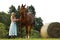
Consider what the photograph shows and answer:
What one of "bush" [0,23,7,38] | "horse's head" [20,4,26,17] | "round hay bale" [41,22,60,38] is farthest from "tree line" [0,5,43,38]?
"horse's head" [20,4,26,17]

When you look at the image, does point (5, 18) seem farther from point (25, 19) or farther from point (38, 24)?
point (25, 19)

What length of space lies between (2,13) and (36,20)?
3134 millimetres

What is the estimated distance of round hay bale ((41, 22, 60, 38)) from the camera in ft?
61.5

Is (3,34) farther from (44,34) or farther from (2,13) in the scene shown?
(44,34)

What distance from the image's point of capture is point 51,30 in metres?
19.0

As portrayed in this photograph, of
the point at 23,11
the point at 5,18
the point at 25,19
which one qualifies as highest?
the point at 5,18

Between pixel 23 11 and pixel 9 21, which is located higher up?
pixel 9 21

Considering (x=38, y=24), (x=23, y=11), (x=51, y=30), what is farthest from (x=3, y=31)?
(x=23, y=11)

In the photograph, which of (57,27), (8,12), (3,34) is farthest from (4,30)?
(57,27)

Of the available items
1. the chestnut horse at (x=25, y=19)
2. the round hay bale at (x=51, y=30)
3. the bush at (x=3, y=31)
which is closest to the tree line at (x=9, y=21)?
the bush at (x=3, y=31)

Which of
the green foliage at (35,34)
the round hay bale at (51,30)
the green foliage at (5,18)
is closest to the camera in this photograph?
the round hay bale at (51,30)

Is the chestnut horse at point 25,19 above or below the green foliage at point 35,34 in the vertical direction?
above

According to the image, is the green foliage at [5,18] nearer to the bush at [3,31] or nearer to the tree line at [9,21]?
the tree line at [9,21]

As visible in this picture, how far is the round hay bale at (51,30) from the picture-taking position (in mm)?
18734
